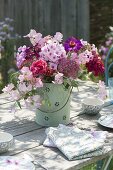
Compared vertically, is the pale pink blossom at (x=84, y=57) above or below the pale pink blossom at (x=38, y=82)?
above

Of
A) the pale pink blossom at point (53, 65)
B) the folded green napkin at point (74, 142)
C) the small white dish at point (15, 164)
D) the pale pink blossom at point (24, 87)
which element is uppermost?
the pale pink blossom at point (53, 65)

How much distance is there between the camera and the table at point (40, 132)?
2.14 metres

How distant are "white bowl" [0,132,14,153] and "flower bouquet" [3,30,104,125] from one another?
255mm

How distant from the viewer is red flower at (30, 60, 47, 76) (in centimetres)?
242

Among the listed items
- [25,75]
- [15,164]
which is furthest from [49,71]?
[15,164]

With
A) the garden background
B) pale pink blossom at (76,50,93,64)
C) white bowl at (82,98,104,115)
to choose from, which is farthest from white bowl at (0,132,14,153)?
the garden background

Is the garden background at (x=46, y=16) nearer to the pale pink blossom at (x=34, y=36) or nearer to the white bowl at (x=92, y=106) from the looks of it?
the white bowl at (x=92, y=106)

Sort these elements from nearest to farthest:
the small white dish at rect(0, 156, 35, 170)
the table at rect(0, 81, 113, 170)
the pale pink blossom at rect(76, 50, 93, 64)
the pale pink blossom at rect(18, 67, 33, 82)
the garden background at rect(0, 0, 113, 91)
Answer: the small white dish at rect(0, 156, 35, 170) < the table at rect(0, 81, 113, 170) < the pale pink blossom at rect(18, 67, 33, 82) < the pale pink blossom at rect(76, 50, 93, 64) < the garden background at rect(0, 0, 113, 91)

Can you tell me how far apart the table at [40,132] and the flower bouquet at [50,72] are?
11 centimetres

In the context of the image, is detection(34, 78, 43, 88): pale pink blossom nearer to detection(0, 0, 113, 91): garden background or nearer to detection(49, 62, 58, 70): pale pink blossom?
detection(49, 62, 58, 70): pale pink blossom

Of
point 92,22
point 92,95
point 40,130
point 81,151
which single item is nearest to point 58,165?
point 81,151

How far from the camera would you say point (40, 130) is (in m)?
2.55

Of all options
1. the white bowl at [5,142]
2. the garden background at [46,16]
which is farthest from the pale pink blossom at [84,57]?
the garden background at [46,16]

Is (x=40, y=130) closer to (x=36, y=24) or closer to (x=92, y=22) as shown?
(x=36, y=24)
